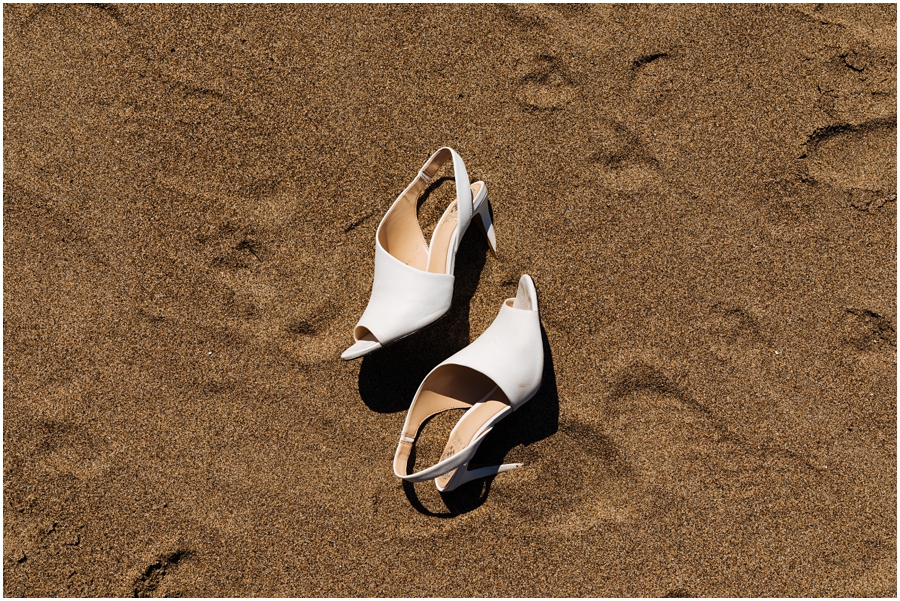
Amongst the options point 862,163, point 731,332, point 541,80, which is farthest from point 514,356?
point 862,163

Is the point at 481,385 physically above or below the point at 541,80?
below

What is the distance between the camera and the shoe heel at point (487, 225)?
1533mm

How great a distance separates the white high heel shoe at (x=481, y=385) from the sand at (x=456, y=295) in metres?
0.06

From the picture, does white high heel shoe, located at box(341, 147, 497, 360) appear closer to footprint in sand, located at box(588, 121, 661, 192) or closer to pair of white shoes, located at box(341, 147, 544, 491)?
pair of white shoes, located at box(341, 147, 544, 491)

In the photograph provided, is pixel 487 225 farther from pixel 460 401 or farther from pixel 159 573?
pixel 159 573

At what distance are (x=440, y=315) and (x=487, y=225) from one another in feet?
0.91

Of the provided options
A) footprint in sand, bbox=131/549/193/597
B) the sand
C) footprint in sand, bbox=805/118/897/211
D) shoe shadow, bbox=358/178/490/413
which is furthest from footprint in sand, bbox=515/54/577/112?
footprint in sand, bbox=131/549/193/597

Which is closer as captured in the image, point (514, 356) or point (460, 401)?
point (514, 356)

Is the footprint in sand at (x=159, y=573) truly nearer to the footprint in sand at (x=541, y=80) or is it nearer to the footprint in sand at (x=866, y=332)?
the footprint in sand at (x=541, y=80)

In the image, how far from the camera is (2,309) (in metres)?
1.57

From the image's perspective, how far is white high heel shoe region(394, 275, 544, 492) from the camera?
1465mm

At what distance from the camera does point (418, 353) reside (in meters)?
1.58

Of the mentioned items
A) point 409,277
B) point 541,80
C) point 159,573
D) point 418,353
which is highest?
point 541,80

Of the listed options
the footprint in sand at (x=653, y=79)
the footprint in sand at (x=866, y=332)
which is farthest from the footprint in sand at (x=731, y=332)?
the footprint in sand at (x=653, y=79)
